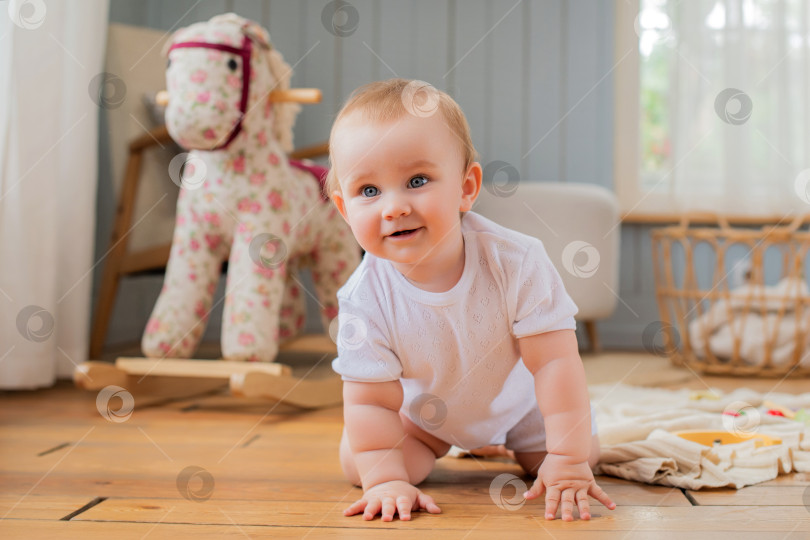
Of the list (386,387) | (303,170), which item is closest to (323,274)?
(303,170)

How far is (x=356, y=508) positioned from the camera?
2.38 feet

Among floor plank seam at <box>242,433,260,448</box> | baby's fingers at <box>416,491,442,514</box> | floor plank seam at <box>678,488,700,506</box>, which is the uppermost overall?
baby's fingers at <box>416,491,442,514</box>

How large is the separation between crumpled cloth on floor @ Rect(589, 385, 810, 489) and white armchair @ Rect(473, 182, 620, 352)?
2.92 feet

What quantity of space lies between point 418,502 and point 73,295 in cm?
115

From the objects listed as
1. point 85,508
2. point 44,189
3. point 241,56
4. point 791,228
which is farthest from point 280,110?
point 791,228

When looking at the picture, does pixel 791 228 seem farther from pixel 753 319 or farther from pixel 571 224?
pixel 571 224

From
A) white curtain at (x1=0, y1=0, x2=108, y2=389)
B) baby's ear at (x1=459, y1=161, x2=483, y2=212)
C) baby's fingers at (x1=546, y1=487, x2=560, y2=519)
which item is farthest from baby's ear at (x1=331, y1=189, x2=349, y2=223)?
white curtain at (x1=0, y1=0, x2=108, y2=389)

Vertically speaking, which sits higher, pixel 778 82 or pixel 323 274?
pixel 778 82

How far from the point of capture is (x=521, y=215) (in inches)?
80.6

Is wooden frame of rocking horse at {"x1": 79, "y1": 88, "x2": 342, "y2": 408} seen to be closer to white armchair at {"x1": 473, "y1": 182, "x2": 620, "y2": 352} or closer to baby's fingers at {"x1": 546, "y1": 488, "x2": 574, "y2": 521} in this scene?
white armchair at {"x1": 473, "y1": 182, "x2": 620, "y2": 352}

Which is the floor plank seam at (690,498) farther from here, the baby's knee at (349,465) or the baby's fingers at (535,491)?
the baby's knee at (349,465)

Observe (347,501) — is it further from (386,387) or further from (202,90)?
(202,90)

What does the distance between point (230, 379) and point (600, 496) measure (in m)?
0.73

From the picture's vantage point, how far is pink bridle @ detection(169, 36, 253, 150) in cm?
140
